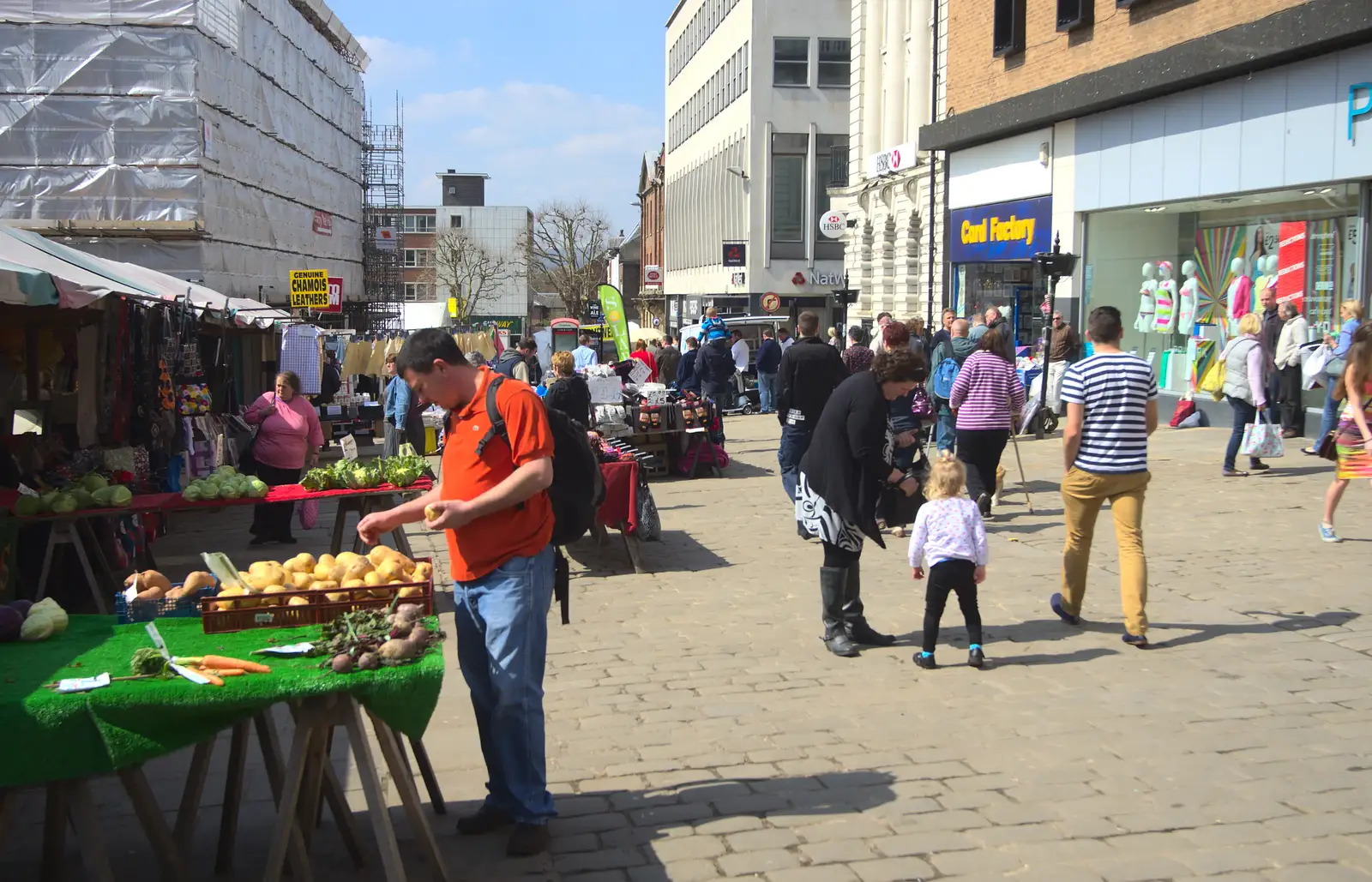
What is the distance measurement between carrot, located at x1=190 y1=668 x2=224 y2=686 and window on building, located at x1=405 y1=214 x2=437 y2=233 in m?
106

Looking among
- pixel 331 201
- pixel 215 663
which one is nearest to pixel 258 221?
pixel 331 201

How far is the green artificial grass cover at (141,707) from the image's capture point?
3.82 meters

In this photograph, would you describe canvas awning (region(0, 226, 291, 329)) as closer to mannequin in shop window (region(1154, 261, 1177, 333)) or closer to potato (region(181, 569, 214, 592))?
potato (region(181, 569, 214, 592))

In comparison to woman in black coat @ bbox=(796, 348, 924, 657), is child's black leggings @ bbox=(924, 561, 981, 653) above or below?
below

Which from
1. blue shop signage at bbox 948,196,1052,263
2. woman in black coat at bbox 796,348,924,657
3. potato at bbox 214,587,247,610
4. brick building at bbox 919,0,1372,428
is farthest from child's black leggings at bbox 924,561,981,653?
blue shop signage at bbox 948,196,1052,263

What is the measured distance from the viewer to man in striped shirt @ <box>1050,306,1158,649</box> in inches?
292

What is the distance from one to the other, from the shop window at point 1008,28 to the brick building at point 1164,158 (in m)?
0.04

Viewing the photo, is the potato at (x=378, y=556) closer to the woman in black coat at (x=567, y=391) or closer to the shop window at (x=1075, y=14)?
the woman in black coat at (x=567, y=391)

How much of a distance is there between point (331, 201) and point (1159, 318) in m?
34.4

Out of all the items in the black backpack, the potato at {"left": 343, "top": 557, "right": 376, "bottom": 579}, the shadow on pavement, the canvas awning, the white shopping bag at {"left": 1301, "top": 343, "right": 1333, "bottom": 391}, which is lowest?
the shadow on pavement

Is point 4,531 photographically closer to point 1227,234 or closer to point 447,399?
point 447,399

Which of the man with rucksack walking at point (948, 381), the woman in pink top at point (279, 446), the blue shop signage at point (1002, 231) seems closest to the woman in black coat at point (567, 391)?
the woman in pink top at point (279, 446)

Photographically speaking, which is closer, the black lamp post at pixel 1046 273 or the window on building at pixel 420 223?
the black lamp post at pixel 1046 273

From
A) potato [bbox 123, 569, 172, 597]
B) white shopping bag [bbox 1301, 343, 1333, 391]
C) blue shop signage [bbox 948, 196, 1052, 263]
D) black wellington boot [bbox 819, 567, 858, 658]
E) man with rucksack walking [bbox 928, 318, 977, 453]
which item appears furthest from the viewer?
blue shop signage [bbox 948, 196, 1052, 263]
